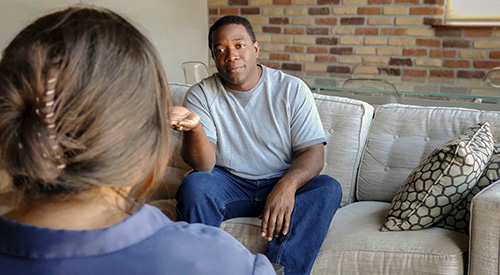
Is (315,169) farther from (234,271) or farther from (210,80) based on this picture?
(234,271)

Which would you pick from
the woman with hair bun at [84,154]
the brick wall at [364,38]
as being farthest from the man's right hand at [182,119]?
the brick wall at [364,38]

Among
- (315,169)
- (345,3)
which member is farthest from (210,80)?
(345,3)

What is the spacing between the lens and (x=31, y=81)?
62 cm

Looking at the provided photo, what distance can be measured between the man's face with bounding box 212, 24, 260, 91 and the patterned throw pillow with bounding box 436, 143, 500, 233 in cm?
91

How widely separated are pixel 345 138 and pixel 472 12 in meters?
2.42

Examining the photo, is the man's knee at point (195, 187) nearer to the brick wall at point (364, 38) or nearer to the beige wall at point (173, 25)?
the beige wall at point (173, 25)

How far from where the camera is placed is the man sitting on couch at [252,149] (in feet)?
6.95

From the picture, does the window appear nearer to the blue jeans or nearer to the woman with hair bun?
the blue jeans

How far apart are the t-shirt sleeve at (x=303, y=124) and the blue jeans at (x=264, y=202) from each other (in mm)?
149

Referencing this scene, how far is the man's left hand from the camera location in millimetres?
2072

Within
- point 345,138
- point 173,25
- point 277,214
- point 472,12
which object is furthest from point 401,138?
point 173,25

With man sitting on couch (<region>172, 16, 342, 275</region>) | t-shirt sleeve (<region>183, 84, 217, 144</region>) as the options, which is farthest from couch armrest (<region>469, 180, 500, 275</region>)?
t-shirt sleeve (<region>183, 84, 217, 144</region>)

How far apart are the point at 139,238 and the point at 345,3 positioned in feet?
14.4

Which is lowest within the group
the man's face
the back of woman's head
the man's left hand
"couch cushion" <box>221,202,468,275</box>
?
"couch cushion" <box>221,202,468,275</box>
